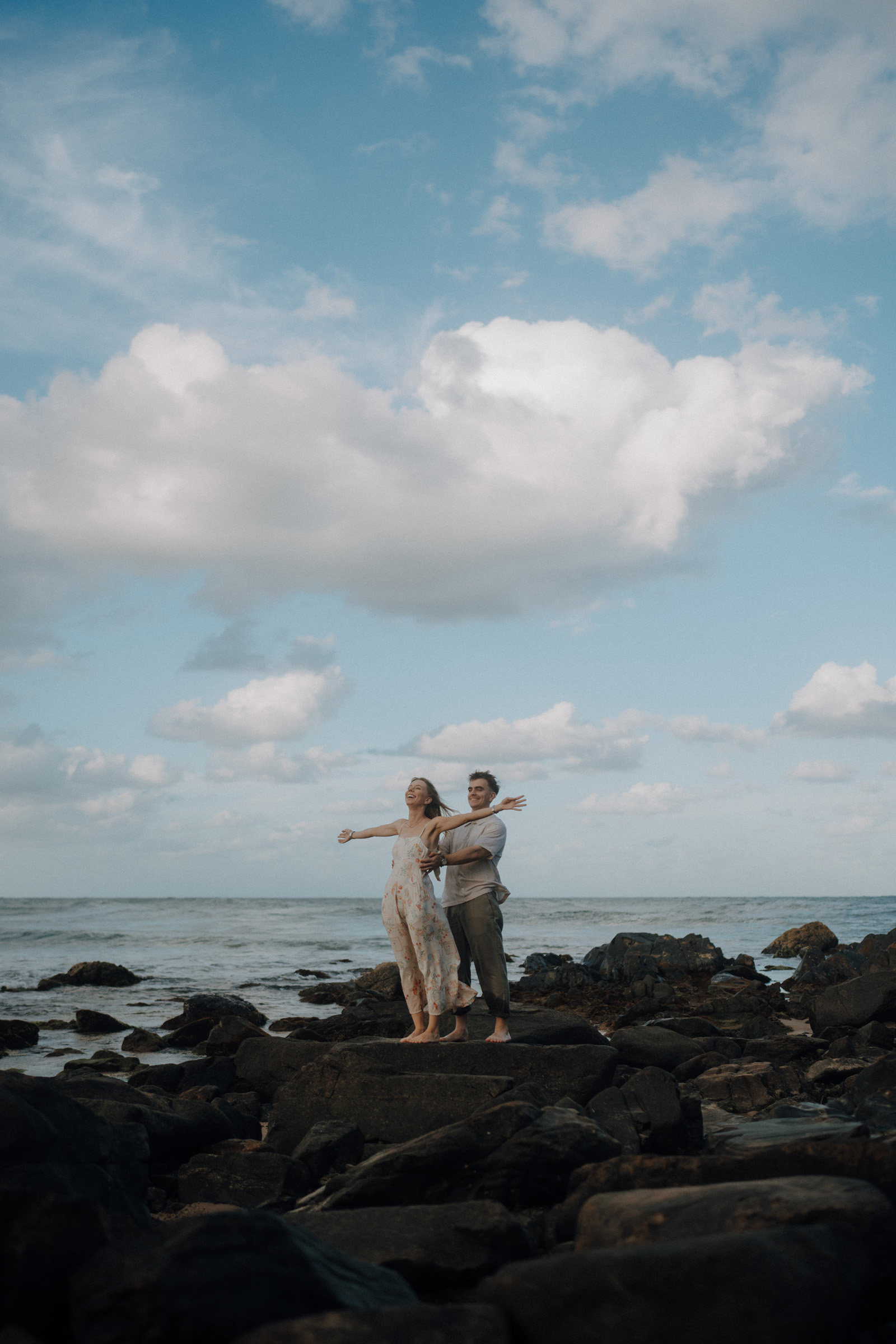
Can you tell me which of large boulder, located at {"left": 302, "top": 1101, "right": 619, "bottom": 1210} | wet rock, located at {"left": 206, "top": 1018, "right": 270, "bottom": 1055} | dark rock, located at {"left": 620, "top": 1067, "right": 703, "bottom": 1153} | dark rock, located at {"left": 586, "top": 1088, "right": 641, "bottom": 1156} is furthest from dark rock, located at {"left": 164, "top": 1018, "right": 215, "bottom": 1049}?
large boulder, located at {"left": 302, "top": 1101, "right": 619, "bottom": 1210}

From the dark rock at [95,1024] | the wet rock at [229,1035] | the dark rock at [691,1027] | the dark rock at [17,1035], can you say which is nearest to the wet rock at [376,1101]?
the wet rock at [229,1035]

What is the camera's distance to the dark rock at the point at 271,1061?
364 inches

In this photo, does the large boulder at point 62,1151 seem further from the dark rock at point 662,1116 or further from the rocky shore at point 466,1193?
the dark rock at point 662,1116

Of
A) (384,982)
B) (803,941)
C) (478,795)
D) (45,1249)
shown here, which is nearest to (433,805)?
(478,795)

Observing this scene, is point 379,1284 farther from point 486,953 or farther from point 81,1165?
point 486,953

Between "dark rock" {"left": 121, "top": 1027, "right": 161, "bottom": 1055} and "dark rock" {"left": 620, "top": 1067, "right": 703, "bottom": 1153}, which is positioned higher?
"dark rock" {"left": 620, "top": 1067, "right": 703, "bottom": 1153}

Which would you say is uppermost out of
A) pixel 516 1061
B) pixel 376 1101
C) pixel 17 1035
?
pixel 516 1061

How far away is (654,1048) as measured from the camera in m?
9.55

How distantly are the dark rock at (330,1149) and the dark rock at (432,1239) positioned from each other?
1853 millimetres

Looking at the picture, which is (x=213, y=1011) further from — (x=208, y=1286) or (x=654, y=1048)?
(x=208, y=1286)

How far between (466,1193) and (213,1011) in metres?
11.1

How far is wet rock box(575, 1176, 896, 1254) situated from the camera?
3332 millimetres

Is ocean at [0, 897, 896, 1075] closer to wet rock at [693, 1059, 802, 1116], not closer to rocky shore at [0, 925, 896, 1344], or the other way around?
rocky shore at [0, 925, 896, 1344]

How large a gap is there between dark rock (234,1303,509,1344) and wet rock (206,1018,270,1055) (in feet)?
Result: 31.0
